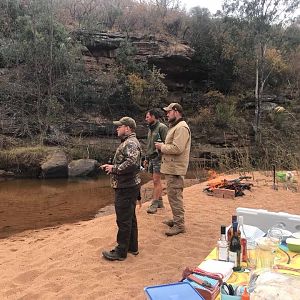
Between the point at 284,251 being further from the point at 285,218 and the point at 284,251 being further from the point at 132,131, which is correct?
the point at 132,131

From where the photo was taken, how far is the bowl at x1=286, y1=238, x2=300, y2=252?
8.36 ft

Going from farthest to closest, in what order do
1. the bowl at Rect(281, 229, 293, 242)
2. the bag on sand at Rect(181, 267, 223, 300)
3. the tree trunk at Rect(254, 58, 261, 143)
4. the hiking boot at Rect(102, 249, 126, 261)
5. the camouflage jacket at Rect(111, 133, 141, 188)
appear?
the tree trunk at Rect(254, 58, 261, 143), the hiking boot at Rect(102, 249, 126, 261), the camouflage jacket at Rect(111, 133, 141, 188), the bowl at Rect(281, 229, 293, 242), the bag on sand at Rect(181, 267, 223, 300)

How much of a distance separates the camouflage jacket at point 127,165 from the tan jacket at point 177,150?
0.66 metres

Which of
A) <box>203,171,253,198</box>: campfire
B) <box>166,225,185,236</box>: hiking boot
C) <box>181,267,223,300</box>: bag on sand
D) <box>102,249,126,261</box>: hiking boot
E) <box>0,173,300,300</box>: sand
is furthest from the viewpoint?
<box>203,171,253,198</box>: campfire

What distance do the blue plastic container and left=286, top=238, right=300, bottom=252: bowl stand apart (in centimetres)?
95

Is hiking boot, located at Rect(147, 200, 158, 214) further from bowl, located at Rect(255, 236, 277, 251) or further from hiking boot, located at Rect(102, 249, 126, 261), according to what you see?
bowl, located at Rect(255, 236, 277, 251)

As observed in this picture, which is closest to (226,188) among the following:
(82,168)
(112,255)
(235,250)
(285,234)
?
(112,255)

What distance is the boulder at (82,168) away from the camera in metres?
13.1

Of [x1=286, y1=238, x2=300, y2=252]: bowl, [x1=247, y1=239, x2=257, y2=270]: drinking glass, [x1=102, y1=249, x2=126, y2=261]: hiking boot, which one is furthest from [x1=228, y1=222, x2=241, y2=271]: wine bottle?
[x1=102, y1=249, x2=126, y2=261]: hiking boot

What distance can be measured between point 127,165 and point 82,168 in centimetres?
924

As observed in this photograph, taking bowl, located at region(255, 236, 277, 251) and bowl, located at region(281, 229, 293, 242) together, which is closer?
bowl, located at region(255, 236, 277, 251)

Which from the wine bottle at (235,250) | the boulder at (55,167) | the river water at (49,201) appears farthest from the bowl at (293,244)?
the boulder at (55,167)

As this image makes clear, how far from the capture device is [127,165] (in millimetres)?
4180

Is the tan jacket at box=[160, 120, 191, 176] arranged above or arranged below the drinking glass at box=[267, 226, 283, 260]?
above
